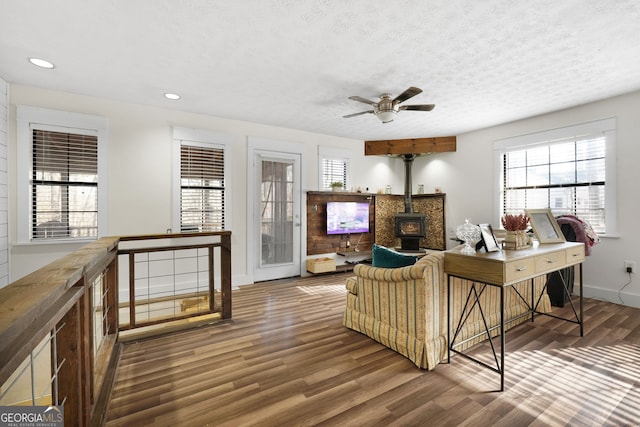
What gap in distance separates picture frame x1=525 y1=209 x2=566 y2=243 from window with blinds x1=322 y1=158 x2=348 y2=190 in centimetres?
357

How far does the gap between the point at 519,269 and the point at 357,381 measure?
1.44 meters

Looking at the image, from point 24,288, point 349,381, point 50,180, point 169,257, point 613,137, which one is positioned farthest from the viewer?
point 169,257

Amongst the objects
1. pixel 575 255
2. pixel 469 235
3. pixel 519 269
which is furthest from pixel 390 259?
pixel 575 255

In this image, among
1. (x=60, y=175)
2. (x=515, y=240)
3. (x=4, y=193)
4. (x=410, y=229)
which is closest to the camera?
(x=515, y=240)

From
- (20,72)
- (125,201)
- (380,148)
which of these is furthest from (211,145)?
(380,148)

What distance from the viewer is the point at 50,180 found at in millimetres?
3535

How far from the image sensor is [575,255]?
2689 millimetres

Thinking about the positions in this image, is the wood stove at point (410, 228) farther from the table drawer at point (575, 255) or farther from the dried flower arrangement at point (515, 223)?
the dried flower arrangement at point (515, 223)

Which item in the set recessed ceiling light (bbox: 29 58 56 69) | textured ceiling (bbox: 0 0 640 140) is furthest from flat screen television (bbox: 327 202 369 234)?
recessed ceiling light (bbox: 29 58 56 69)

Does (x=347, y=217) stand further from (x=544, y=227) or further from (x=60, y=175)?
(x=60, y=175)

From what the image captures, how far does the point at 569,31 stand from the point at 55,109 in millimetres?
5525

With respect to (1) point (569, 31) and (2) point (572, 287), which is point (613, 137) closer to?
(2) point (572, 287)

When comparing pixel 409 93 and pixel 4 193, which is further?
pixel 4 193

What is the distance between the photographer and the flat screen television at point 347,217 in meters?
5.66
